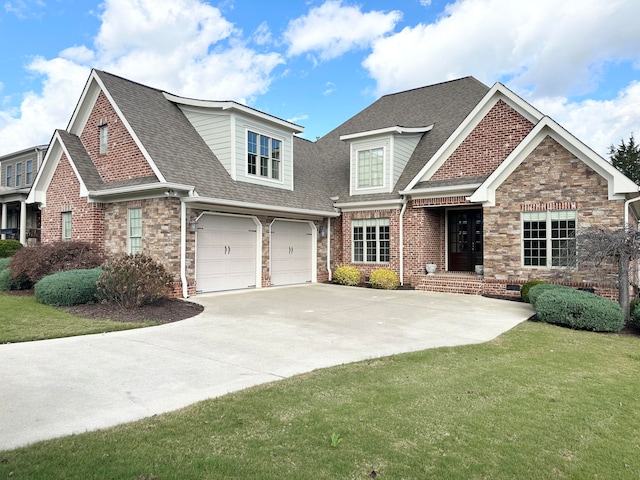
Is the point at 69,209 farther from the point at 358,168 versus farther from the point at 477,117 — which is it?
the point at 477,117

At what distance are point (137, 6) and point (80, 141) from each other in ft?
17.7

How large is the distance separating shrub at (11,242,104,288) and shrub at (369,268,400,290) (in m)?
9.23

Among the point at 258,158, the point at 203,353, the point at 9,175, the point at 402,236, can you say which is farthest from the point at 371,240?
the point at 9,175

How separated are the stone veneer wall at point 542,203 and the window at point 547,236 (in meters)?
0.18

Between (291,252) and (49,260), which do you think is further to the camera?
(291,252)

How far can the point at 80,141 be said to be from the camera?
15391 mm

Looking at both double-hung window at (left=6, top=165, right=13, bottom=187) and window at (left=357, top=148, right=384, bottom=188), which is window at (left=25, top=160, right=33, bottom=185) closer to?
double-hung window at (left=6, top=165, right=13, bottom=187)

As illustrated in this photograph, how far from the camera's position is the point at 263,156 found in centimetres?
1552

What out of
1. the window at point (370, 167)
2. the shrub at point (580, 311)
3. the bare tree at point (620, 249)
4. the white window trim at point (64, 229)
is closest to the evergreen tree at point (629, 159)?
the window at point (370, 167)

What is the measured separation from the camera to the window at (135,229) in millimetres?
13070

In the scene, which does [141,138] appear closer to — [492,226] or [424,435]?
[492,226]

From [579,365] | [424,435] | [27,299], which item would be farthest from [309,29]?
[424,435]

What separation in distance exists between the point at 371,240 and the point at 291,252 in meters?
3.25

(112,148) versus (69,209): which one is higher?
(112,148)
